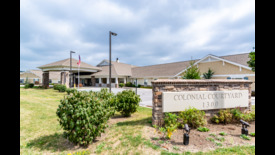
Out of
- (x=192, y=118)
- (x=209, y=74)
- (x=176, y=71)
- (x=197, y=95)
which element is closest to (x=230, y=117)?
(x=197, y=95)

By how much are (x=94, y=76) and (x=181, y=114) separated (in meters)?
35.2

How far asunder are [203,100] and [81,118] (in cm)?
508

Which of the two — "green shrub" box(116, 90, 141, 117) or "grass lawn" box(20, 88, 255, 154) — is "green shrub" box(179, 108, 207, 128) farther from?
"green shrub" box(116, 90, 141, 117)

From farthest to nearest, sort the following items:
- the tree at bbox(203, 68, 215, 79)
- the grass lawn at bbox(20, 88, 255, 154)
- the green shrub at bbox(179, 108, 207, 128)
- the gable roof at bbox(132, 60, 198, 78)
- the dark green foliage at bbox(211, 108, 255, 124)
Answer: the gable roof at bbox(132, 60, 198, 78) < the tree at bbox(203, 68, 215, 79) < the dark green foliage at bbox(211, 108, 255, 124) < the green shrub at bbox(179, 108, 207, 128) < the grass lawn at bbox(20, 88, 255, 154)

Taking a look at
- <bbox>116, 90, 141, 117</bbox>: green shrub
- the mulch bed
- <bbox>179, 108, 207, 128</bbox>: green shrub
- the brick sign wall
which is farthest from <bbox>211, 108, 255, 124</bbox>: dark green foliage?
<bbox>116, 90, 141, 117</bbox>: green shrub

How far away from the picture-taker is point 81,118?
390cm

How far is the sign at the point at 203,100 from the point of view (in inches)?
215

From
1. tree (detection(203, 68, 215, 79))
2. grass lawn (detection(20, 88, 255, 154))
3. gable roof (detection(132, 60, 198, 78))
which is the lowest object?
grass lawn (detection(20, 88, 255, 154))

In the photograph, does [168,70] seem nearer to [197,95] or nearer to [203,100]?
[203,100]

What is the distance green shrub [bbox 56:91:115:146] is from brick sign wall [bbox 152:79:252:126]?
2.30 metres

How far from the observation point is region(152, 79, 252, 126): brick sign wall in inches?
212

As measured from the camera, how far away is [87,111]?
156 inches

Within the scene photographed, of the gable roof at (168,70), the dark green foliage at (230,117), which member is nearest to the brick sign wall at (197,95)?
the dark green foliage at (230,117)
